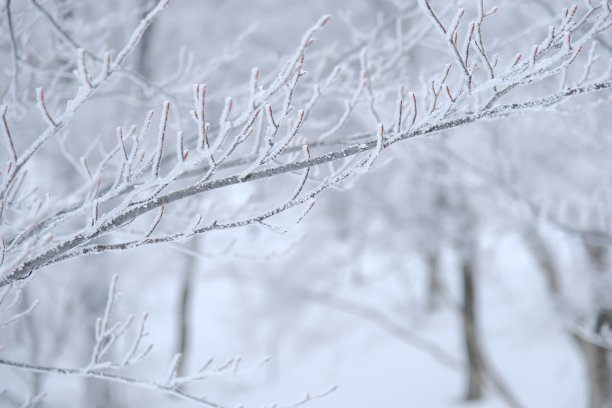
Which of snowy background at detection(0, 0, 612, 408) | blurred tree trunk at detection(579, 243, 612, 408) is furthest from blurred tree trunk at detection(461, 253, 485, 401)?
blurred tree trunk at detection(579, 243, 612, 408)

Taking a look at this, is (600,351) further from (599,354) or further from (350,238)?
(350,238)

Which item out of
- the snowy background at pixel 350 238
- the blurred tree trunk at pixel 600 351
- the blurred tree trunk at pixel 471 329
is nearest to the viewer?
the snowy background at pixel 350 238

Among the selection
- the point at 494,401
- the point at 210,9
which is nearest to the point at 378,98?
the point at 210,9

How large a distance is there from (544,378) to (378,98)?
911 centimetres

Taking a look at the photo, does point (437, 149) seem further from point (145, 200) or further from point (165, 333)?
point (165, 333)

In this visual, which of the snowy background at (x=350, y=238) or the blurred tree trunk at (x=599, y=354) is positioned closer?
the snowy background at (x=350, y=238)

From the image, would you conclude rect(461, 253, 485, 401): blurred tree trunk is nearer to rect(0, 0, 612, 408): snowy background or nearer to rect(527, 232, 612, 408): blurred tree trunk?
rect(0, 0, 612, 408): snowy background

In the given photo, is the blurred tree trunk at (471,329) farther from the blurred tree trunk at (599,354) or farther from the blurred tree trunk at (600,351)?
the blurred tree trunk at (600,351)

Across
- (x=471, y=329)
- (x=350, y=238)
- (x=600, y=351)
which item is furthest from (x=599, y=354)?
(x=350, y=238)

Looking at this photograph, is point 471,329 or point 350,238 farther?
point 350,238

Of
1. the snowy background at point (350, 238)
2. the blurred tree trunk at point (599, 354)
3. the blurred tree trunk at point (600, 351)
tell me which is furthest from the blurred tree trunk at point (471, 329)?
the blurred tree trunk at point (600, 351)

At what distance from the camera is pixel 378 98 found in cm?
205

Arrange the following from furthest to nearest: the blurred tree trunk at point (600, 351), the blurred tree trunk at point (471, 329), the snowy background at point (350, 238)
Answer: the blurred tree trunk at point (471, 329) → the blurred tree trunk at point (600, 351) → the snowy background at point (350, 238)

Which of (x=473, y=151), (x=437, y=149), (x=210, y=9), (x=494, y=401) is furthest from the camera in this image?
(x=494, y=401)
